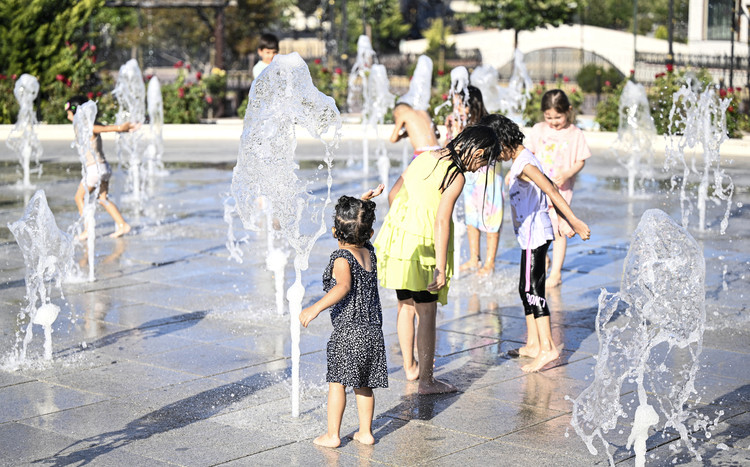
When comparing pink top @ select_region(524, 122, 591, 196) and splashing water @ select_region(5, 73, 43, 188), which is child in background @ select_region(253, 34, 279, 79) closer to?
pink top @ select_region(524, 122, 591, 196)

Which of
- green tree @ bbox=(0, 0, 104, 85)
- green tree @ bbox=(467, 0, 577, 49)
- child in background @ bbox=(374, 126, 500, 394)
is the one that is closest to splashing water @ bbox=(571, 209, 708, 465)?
child in background @ bbox=(374, 126, 500, 394)

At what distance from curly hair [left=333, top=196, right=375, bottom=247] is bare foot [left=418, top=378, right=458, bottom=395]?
1.14m

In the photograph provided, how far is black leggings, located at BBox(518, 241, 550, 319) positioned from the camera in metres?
6.38

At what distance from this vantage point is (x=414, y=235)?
227 inches

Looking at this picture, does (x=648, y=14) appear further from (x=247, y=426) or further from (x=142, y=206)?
(x=247, y=426)

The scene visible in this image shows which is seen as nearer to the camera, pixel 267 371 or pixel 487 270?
pixel 267 371

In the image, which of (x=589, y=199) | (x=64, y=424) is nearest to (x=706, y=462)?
Result: (x=64, y=424)

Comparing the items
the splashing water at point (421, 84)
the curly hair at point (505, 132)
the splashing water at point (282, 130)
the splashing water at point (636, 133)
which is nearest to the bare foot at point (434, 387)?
the splashing water at point (282, 130)

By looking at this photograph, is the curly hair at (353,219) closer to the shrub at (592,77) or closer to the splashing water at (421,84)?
the splashing water at (421,84)

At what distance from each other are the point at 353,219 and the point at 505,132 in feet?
5.19

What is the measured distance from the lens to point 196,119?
990 inches

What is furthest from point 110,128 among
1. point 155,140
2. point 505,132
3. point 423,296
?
point 155,140

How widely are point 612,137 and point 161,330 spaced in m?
15.4

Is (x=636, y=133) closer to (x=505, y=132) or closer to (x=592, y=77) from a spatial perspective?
(x=505, y=132)
